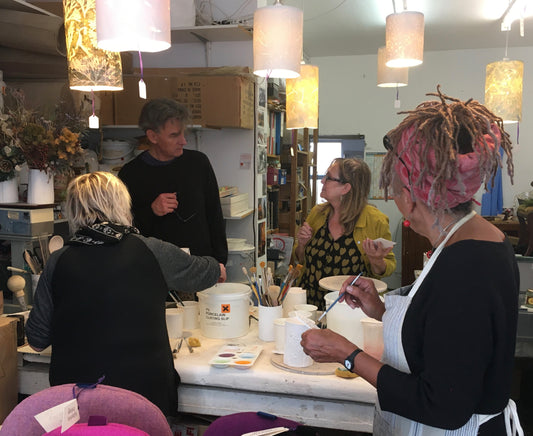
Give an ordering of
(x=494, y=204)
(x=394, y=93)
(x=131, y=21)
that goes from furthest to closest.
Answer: (x=394, y=93), (x=494, y=204), (x=131, y=21)

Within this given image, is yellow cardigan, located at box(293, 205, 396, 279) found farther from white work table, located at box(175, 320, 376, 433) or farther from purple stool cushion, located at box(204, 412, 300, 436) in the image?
purple stool cushion, located at box(204, 412, 300, 436)

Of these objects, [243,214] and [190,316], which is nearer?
[190,316]

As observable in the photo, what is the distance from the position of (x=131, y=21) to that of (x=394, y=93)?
19.8 ft

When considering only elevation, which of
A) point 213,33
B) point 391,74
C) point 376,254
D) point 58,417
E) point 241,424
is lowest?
point 241,424

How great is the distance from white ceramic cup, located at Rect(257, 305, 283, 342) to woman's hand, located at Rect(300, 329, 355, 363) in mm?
553

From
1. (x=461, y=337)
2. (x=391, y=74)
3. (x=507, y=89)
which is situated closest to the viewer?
(x=461, y=337)

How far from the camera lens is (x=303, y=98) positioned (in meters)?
2.60

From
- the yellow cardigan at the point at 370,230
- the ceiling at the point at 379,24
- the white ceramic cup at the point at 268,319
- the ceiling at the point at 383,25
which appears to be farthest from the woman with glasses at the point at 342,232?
the ceiling at the point at 383,25

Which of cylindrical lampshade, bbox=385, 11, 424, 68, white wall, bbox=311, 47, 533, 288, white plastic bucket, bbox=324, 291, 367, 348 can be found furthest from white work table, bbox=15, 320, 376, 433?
white wall, bbox=311, 47, 533, 288

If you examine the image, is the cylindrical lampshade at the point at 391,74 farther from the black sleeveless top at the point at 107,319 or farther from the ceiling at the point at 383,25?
the black sleeveless top at the point at 107,319

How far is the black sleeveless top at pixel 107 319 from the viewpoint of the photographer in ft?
4.54

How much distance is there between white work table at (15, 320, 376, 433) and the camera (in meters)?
1.44

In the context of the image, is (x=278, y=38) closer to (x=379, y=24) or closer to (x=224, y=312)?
(x=224, y=312)

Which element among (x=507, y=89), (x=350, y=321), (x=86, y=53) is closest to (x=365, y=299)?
(x=350, y=321)
